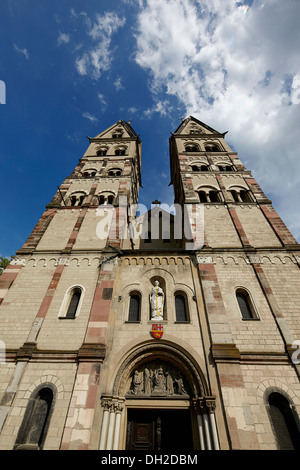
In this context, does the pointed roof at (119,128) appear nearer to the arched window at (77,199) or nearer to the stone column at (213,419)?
the arched window at (77,199)

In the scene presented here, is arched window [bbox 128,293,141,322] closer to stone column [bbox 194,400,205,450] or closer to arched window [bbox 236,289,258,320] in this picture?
stone column [bbox 194,400,205,450]

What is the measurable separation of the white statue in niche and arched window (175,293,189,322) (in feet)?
2.39

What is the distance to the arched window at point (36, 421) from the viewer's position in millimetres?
7527

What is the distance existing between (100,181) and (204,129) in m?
16.6

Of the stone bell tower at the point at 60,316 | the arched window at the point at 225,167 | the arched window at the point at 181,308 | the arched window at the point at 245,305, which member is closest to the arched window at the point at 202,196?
the arched window at the point at 225,167

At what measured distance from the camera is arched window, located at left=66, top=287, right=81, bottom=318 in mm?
10977

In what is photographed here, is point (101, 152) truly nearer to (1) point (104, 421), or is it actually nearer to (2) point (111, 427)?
(1) point (104, 421)

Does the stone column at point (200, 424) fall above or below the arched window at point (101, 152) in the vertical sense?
below

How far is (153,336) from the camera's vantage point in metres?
9.91

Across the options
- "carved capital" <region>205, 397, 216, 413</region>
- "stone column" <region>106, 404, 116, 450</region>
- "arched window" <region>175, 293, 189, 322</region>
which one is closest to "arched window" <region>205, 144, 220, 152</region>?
"arched window" <region>175, 293, 189, 322</region>

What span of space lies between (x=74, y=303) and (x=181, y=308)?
522cm

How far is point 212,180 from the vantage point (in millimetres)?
19078

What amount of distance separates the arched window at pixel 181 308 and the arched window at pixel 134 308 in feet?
6.02

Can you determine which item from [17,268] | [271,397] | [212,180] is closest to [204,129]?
[212,180]
